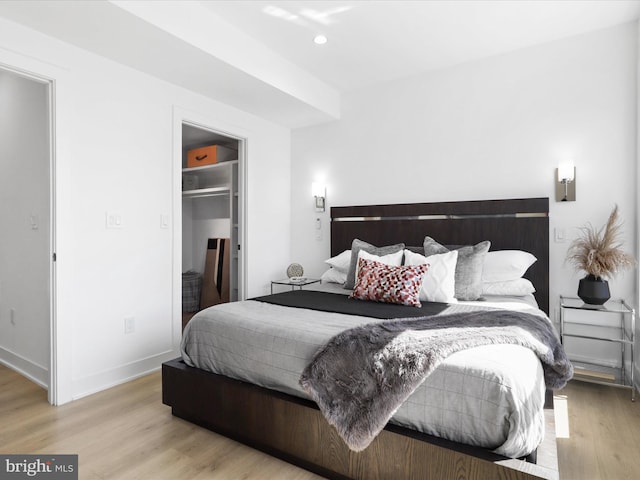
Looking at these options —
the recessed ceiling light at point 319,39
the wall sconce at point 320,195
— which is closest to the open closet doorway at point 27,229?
the recessed ceiling light at point 319,39

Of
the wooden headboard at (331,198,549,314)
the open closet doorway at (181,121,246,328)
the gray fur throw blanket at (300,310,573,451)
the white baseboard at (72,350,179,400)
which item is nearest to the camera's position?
the gray fur throw blanket at (300,310,573,451)

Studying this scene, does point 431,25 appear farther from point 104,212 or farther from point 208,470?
point 208,470

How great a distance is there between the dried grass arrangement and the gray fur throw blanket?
113 cm

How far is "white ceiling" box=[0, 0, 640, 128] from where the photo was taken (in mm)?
2293

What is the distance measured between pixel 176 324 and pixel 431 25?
10.1 ft

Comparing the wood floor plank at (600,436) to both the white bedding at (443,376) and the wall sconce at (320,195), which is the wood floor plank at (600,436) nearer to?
the white bedding at (443,376)

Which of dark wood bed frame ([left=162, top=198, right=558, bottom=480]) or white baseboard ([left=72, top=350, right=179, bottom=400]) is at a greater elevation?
dark wood bed frame ([left=162, top=198, right=558, bottom=480])

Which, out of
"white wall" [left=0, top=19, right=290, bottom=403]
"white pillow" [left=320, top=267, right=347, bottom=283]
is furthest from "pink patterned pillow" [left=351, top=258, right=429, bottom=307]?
"white wall" [left=0, top=19, right=290, bottom=403]

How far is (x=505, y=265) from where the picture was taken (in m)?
2.92

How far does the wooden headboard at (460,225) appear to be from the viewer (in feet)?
10.1

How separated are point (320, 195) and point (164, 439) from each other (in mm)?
2805

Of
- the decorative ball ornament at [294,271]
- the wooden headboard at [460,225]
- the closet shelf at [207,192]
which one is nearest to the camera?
the wooden headboard at [460,225]

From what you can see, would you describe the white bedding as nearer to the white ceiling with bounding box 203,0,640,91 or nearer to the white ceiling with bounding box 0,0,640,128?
the white ceiling with bounding box 0,0,640,128

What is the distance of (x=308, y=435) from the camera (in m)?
1.73
